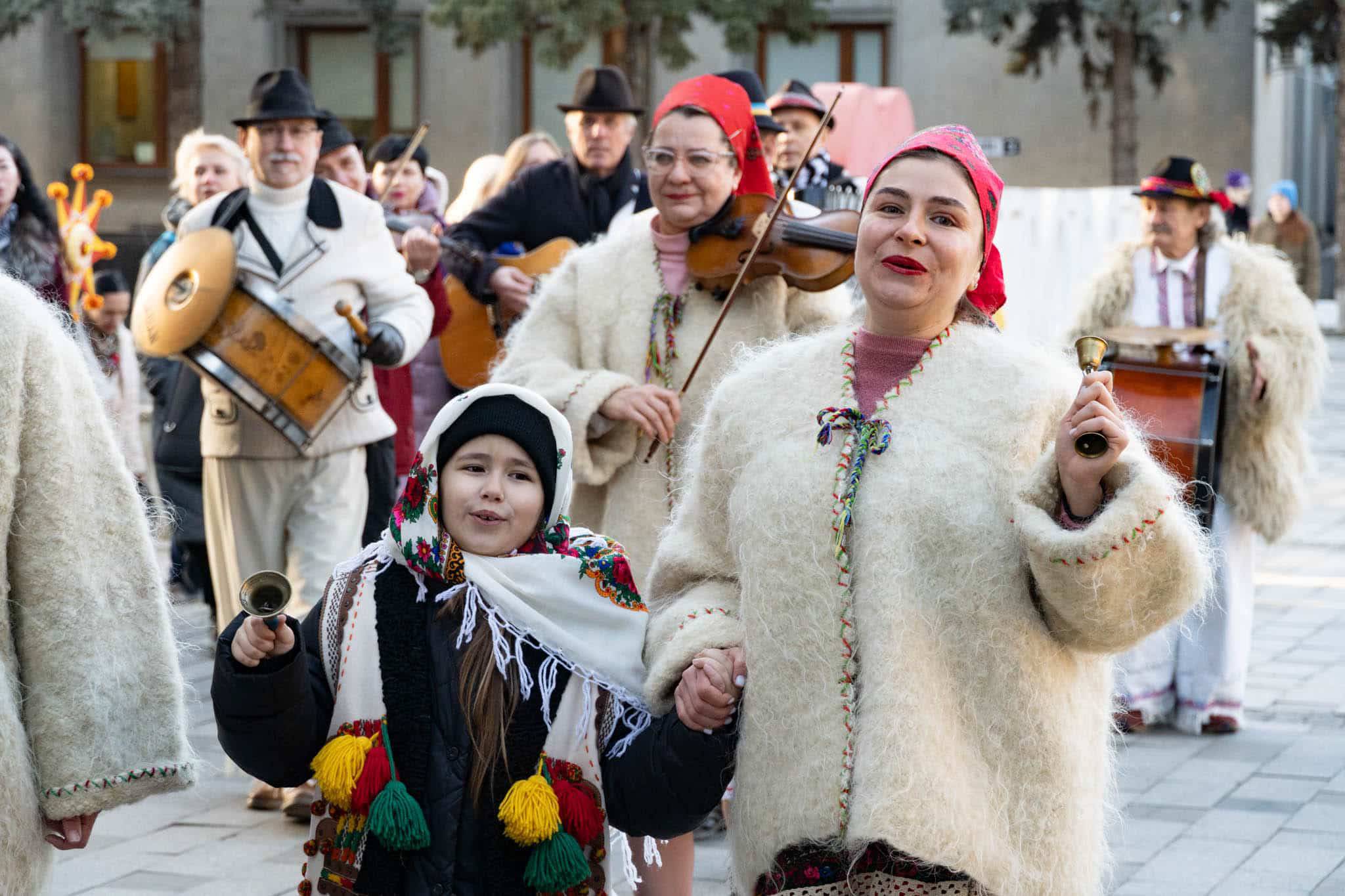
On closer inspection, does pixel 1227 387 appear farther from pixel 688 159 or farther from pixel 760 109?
pixel 688 159

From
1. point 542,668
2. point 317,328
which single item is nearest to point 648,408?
point 542,668

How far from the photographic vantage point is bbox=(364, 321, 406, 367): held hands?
5.78 m

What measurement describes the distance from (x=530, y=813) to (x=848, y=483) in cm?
72

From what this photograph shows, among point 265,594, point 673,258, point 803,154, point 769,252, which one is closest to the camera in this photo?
point 265,594

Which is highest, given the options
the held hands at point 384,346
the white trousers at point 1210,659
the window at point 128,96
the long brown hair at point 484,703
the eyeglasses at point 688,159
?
the window at point 128,96

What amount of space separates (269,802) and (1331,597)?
5759mm

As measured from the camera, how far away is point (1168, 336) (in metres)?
6.71

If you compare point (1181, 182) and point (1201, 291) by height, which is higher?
point (1181, 182)

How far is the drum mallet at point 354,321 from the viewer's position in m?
5.77

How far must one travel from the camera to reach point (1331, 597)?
30.2ft

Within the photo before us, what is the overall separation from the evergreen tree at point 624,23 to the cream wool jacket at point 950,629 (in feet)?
68.1

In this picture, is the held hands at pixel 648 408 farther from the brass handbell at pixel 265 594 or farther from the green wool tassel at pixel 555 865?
the brass handbell at pixel 265 594

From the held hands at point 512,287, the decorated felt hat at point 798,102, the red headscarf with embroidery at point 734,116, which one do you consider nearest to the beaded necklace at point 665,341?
the red headscarf with embroidery at point 734,116

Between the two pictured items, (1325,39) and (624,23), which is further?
(1325,39)
